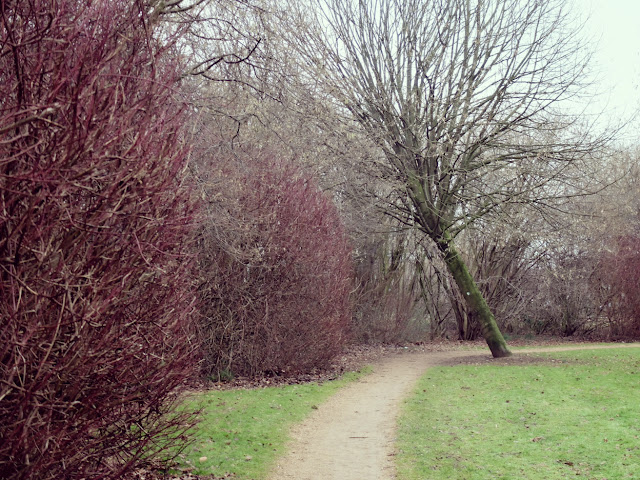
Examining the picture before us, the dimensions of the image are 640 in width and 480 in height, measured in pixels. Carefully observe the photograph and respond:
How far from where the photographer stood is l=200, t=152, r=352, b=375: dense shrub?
43.2ft

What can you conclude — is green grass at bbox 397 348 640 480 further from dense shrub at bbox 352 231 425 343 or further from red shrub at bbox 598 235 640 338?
red shrub at bbox 598 235 640 338

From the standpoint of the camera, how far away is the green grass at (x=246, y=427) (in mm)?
7395

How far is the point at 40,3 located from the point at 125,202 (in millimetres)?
1592

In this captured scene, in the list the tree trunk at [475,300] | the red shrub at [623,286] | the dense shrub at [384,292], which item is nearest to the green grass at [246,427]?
the tree trunk at [475,300]

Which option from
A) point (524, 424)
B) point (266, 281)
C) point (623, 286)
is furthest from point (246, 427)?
point (623, 286)

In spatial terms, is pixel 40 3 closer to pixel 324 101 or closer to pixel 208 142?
pixel 208 142

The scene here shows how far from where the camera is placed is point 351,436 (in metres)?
9.09

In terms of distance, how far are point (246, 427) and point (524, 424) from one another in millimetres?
4343

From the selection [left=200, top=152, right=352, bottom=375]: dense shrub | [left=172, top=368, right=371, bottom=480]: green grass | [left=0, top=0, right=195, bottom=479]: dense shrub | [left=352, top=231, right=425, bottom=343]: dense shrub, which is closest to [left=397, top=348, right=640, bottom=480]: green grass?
[left=172, top=368, right=371, bottom=480]: green grass

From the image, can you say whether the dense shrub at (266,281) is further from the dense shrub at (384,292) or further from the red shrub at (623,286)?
the red shrub at (623,286)

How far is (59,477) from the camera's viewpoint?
466cm

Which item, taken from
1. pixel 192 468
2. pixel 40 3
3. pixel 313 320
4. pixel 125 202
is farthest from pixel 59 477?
pixel 313 320

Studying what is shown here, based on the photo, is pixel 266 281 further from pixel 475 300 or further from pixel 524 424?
pixel 475 300

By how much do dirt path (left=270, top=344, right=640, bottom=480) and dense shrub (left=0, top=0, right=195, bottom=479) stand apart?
9.19 feet
